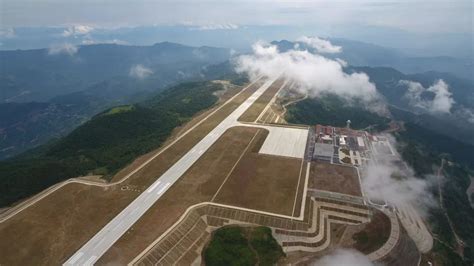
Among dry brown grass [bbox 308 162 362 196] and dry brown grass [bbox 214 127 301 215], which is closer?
dry brown grass [bbox 214 127 301 215]

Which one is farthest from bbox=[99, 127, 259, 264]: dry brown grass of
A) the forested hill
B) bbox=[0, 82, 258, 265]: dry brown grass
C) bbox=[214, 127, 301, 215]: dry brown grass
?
the forested hill

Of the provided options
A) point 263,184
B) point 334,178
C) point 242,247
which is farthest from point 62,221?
point 334,178

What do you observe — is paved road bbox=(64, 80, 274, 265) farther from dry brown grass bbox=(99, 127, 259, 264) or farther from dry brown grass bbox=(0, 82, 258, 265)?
dry brown grass bbox=(0, 82, 258, 265)

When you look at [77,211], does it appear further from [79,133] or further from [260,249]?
[79,133]

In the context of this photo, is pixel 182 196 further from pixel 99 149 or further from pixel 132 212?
pixel 99 149

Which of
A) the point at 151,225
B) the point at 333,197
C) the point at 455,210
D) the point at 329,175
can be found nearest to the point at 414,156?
the point at 455,210

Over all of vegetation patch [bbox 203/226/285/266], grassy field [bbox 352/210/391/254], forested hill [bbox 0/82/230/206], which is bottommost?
forested hill [bbox 0/82/230/206]

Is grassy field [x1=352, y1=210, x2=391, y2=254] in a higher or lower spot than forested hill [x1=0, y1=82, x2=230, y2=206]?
higher
